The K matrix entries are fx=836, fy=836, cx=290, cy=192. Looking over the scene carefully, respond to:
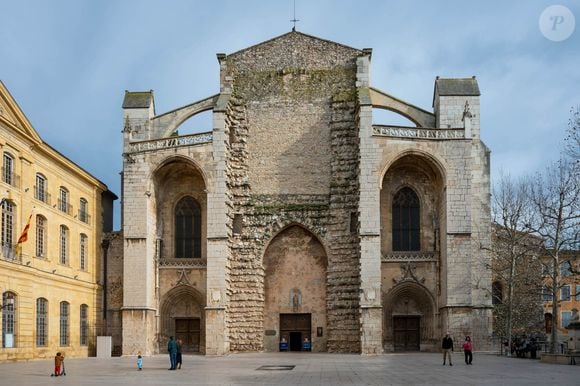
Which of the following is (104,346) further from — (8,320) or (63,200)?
(8,320)

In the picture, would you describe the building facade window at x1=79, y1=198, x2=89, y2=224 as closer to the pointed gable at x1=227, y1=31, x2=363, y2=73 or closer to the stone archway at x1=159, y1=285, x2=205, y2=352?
the stone archway at x1=159, y1=285, x2=205, y2=352

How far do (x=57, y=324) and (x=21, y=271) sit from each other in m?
4.74

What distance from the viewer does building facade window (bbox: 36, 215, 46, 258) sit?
34.8 m

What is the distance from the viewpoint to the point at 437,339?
38406 millimetres

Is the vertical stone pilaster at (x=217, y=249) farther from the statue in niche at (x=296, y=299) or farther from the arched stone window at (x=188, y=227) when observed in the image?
the statue in niche at (x=296, y=299)

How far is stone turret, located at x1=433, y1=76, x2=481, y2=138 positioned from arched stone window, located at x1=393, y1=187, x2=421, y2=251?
3734 millimetres

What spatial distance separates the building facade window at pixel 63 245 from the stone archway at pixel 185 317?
5046 mm

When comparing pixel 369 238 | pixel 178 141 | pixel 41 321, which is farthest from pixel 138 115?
pixel 369 238

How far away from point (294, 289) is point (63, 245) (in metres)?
10.9

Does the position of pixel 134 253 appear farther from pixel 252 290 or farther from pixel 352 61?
pixel 352 61

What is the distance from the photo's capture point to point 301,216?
131 feet

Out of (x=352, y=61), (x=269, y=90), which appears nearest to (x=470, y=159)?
(x=352, y=61)

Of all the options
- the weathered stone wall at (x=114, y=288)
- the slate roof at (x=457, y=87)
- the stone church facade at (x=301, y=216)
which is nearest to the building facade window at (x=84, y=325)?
the weathered stone wall at (x=114, y=288)

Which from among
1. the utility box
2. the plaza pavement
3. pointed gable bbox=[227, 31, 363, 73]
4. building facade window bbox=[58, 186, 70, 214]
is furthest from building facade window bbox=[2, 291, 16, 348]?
pointed gable bbox=[227, 31, 363, 73]
